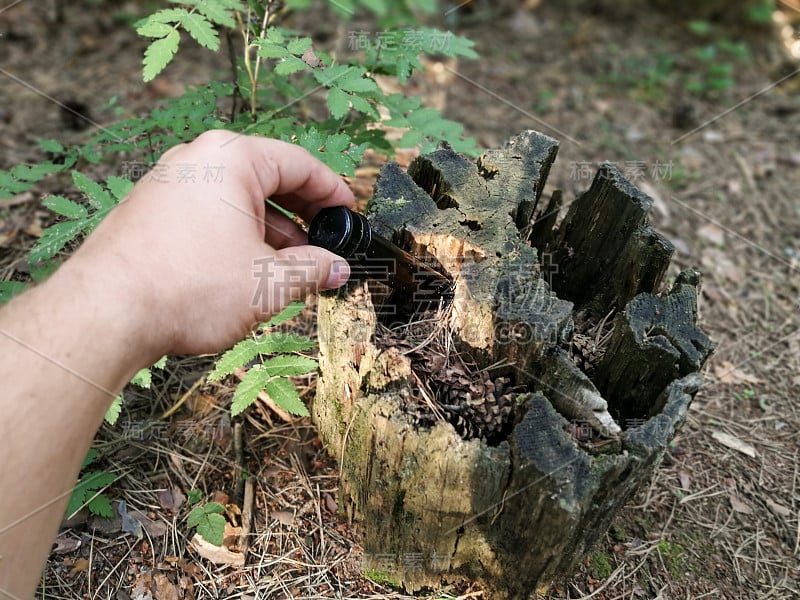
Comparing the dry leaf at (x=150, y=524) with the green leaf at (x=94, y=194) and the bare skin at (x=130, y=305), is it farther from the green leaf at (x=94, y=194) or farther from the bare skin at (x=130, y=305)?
the green leaf at (x=94, y=194)

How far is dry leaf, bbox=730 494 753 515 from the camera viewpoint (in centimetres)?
286

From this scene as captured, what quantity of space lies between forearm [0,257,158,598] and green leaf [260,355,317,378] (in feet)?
1.99

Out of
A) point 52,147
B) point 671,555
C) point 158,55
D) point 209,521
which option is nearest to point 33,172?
point 52,147

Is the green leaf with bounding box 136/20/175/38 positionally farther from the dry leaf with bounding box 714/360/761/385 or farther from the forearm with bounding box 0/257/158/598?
the dry leaf with bounding box 714/360/761/385

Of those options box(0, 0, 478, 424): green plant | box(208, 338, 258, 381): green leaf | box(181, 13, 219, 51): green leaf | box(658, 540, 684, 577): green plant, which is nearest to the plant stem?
box(0, 0, 478, 424): green plant

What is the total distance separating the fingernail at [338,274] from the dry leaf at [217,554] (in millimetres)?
1120

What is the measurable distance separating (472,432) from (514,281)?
0.56 metres

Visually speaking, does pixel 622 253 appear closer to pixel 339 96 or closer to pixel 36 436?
pixel 339 96

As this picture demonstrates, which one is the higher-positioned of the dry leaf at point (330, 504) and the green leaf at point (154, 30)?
the green leaf at point (154, 30)

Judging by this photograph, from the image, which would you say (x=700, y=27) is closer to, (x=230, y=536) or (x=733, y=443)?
(x=733, y=443)

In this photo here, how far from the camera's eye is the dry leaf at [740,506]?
9.39 ft

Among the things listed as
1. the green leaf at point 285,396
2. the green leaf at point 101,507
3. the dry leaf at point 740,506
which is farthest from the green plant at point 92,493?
the dry leaf at point 740,506

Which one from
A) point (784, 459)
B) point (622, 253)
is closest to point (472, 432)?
point (622, 253)

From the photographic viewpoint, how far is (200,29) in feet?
8.42
